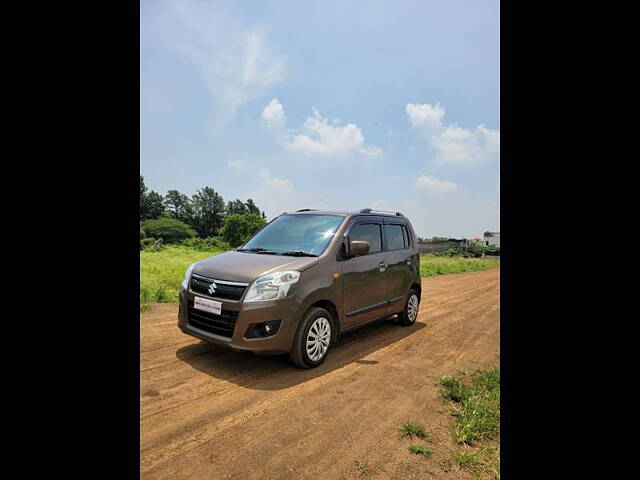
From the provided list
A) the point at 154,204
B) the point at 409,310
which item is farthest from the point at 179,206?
the point at 409,310

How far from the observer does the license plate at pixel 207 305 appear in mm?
3938

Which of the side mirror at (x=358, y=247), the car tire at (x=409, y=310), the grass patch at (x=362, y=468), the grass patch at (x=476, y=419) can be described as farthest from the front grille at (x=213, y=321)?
the car tire at (x=409, y=310)

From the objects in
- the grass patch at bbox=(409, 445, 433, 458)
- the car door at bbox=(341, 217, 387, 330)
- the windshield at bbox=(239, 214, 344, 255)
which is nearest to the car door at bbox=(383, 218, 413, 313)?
the car door at bbox=(341, 217, 387, 330)

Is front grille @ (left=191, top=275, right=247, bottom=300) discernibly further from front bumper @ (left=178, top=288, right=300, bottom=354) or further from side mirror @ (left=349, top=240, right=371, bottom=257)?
side mirror @ (left=349, top=240, right=371, bottom=257)

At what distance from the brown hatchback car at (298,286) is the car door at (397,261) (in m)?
0.02

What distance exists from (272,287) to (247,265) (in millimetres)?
512

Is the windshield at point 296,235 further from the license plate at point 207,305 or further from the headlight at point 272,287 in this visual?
the license plate at point 207,305

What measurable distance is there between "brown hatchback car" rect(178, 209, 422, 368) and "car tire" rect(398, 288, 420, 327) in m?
0.39

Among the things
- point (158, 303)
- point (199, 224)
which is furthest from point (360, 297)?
point (199, 224)

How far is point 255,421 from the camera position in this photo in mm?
2932

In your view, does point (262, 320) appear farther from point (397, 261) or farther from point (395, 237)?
point (395, 237)

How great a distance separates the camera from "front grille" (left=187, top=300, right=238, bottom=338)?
12.7 ft

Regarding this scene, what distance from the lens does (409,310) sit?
621 cm
